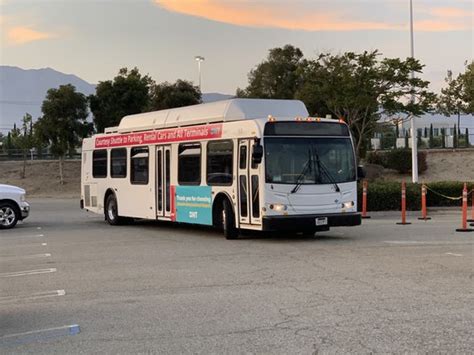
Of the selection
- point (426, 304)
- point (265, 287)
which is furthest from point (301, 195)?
point (426, 304)

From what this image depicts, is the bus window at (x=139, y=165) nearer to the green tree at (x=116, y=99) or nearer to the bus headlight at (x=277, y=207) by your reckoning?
the bus headlight at (x=277, y=207)

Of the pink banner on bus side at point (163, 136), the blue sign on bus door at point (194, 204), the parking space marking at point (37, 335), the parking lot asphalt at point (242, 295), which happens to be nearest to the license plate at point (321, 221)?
the parking lot asphalt at point (242, 295)

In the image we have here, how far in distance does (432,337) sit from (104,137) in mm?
16874

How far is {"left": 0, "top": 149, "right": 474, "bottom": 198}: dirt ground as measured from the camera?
1594 inches

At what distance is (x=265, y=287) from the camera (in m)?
9.42

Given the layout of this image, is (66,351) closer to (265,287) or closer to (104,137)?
(265,287)

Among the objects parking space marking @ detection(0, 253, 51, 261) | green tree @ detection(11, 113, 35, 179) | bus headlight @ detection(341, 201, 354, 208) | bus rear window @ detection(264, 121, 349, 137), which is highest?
green tree @ detection(11, 113, 35, 179)

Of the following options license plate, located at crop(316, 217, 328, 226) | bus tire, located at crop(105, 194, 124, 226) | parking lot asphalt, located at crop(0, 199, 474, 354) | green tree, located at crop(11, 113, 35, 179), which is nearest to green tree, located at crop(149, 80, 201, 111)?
green tree, located at crop(11, 113, 35, 179)

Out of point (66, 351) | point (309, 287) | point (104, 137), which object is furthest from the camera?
point (104, 137)

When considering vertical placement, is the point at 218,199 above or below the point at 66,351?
above

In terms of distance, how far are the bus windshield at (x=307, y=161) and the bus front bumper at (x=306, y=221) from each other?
0.77 m

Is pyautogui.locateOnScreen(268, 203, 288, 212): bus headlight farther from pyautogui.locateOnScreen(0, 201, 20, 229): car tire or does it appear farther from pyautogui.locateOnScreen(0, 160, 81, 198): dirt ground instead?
pyautogui.locateOnScreen(0, 160, 81, 198): dirt ground

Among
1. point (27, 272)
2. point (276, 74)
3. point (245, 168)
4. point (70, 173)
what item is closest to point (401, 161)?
point (276, 74)

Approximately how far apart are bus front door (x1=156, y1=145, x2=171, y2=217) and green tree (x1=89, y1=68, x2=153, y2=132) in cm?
2629
